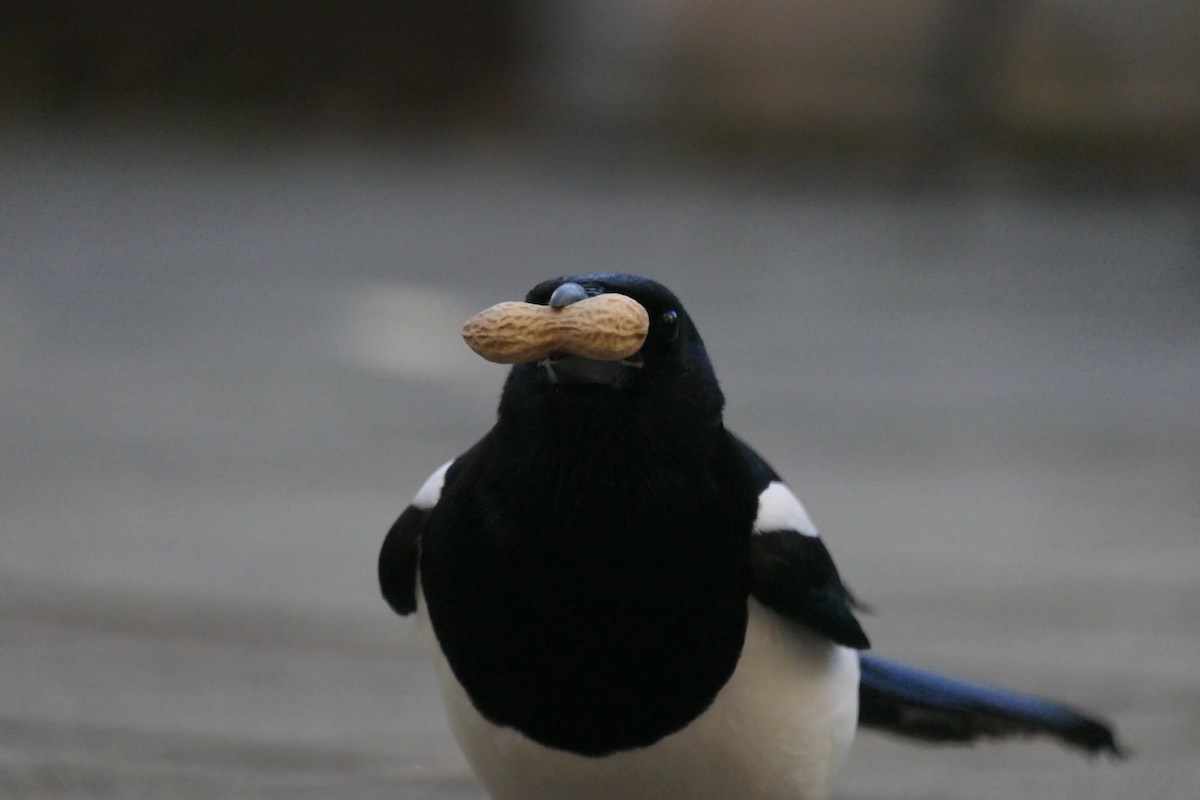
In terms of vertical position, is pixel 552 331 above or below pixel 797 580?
above

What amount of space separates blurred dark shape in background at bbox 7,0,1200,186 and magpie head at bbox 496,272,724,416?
17.2 ft

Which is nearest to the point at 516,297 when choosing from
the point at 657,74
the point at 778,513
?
the point at 657,74

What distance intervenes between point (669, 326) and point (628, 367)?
0.04m

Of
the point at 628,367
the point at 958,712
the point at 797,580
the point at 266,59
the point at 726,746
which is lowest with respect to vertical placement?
the point at 266,59

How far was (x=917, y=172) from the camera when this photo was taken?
6.20m

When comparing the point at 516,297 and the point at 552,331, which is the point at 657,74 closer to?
the point at 516,297

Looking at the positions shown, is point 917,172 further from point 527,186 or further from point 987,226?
point 527,186

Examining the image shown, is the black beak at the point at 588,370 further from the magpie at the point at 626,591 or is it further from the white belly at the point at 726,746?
the white belly at the point at 726,746

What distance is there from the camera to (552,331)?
987 mm

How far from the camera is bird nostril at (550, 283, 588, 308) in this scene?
100 centimetres

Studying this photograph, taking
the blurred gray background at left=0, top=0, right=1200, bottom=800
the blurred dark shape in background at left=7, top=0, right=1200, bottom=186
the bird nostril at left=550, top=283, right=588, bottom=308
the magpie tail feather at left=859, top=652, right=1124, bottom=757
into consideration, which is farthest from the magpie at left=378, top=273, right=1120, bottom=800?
the blurred dark shape in background at left=7, top=0, right=1200, bottom=186

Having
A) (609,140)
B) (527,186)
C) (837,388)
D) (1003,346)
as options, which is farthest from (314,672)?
(609,140)

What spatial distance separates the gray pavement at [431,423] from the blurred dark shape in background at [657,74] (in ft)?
0.77

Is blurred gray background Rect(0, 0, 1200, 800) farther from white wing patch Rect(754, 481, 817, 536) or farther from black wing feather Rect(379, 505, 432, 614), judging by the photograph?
white wing patch Rect(754, 481, 817, 536)
